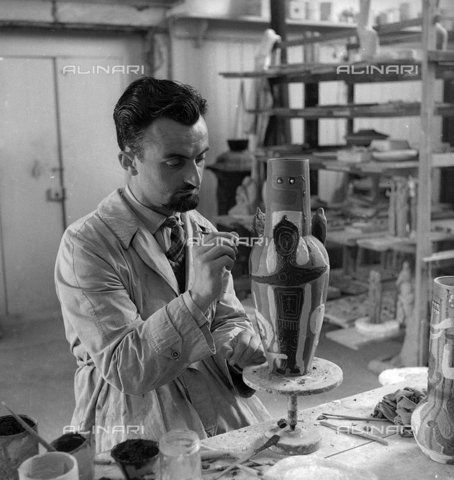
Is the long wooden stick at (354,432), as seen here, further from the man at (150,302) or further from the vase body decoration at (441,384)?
the man at (150,302)

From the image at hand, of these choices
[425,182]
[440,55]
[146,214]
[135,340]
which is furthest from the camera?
[425,182]

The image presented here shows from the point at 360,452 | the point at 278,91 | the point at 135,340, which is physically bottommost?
the point at 360,452

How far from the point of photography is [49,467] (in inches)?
47.0

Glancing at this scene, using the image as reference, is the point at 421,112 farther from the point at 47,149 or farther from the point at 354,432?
the point at 47,149

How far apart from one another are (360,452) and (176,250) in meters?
0.83

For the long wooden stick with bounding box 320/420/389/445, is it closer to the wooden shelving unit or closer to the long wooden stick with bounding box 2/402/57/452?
the long wooden stick with bounding box 2/402/57/452

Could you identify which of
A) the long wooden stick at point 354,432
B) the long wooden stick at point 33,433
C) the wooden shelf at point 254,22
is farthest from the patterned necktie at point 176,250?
the wooden shelf at point 254,22

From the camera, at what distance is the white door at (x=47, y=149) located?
472cm

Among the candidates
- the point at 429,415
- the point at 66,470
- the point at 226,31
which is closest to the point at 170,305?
the point at 66,470

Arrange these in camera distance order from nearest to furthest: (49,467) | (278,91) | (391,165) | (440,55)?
(49,467)
(440,55)
(391,165)
(278,91)

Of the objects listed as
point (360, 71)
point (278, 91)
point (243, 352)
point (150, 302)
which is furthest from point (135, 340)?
point (278, 91)

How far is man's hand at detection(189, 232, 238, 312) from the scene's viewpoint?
1.55 meters

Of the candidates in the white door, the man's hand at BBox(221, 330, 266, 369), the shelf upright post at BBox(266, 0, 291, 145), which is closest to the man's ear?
the man's hand at BBox(221, 330, 266, 369)

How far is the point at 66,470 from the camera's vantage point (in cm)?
120
